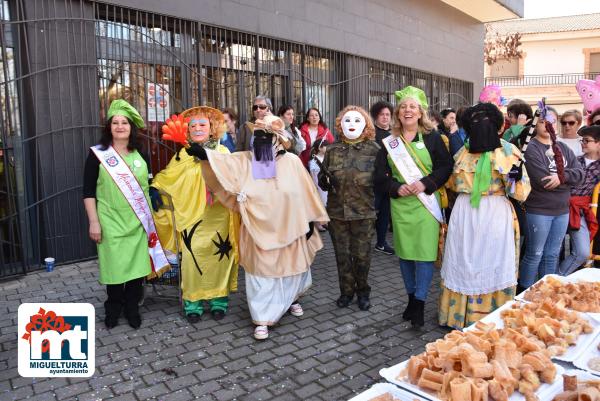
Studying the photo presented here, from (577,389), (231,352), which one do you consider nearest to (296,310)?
(231,352)

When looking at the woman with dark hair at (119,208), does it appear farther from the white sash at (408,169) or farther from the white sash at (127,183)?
the white sash at (408,169)

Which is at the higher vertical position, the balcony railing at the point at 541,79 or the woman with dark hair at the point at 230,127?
the balcony railing at the point at 541,79

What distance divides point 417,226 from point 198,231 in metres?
1.78

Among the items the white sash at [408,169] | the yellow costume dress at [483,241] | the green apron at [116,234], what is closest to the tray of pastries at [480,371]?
the yellow costume dress at [483,241]

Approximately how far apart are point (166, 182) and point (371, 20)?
7773 millimetres

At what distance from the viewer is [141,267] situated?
405 centimetres

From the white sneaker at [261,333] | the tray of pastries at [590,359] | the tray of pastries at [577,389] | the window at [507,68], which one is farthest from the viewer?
the window at [507,68]

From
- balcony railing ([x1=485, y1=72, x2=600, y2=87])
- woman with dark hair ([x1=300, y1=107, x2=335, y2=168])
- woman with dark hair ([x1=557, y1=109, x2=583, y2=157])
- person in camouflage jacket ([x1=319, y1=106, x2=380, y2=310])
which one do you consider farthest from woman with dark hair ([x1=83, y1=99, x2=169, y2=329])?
balcony railing ([x1=485, y1=72, x2=600, y2=87])

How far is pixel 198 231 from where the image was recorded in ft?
13.7

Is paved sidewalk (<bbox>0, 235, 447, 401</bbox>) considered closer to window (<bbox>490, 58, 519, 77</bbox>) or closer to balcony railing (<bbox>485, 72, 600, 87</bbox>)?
balcony railing (<bbox>485, 72, 600, 87</bbox>)

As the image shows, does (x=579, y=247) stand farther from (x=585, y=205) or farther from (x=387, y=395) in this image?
(x=387, y=395)

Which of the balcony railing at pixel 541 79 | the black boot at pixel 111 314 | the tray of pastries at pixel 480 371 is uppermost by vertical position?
the balcony railing at pixel 541 79

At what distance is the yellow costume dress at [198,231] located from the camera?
4121mm

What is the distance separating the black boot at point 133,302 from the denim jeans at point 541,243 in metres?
3.38
